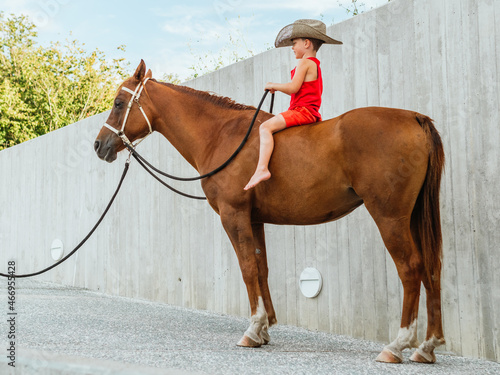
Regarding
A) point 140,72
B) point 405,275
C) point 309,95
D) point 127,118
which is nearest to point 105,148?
point 127,118

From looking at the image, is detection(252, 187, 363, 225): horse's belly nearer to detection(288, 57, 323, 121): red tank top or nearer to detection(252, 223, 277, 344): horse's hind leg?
detection(252, 223, 277, 344): horse's hind leg

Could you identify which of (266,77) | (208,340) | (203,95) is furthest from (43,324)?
(266,77)

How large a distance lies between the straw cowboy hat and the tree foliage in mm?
16751

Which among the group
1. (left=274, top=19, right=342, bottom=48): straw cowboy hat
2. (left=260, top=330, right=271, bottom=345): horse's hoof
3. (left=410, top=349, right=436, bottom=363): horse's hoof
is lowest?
(left=410, top=349, right=436, bottom=363): horse's hoof

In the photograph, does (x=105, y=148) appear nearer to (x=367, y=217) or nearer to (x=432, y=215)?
(x=367, y=217)

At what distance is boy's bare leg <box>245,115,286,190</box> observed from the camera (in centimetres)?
365

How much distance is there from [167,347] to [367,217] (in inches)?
75.3

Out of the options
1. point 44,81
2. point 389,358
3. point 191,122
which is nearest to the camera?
point 389,358

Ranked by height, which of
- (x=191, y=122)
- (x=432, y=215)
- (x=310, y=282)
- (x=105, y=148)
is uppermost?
(x=191, y=122)

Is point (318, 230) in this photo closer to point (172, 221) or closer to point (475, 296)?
point (475, 296)

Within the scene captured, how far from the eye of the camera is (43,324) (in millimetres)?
4887

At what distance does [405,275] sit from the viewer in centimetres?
326

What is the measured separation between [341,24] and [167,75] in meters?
14.6

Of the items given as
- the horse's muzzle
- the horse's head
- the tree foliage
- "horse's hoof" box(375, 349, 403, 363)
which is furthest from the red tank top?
the tree foliage
